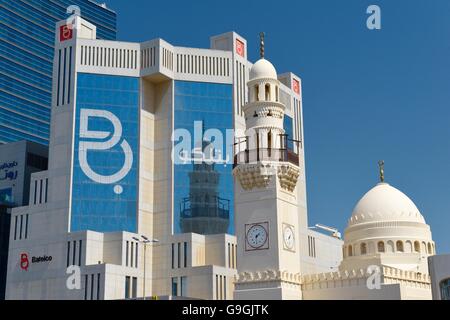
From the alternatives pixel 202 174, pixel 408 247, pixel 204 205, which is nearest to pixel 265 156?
pixel 408 247

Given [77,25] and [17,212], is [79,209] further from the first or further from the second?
[77,25]

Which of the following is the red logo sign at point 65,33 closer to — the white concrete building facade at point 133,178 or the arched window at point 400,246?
the white concrete building facade at point 133,178

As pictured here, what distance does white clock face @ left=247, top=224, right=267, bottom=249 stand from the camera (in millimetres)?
51625

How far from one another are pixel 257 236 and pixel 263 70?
13491 mm

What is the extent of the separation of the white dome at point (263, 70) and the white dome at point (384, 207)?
1493 cm

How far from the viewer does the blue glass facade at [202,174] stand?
93.1 metres

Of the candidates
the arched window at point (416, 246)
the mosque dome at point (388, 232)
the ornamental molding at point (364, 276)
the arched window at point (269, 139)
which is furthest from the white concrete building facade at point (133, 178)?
the arched window at point (269, 139)

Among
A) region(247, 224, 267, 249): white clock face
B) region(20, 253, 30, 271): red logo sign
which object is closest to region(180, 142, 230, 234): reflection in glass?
region(20, 253, 30, 271): red logo sign

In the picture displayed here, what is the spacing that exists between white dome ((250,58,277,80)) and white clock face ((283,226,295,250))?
12273 mm

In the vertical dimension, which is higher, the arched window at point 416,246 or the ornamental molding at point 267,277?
the arched window at point 416,246

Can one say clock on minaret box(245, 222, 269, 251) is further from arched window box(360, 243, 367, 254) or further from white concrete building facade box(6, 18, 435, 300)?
white concrete building facade box(6, 18, 435, 300)

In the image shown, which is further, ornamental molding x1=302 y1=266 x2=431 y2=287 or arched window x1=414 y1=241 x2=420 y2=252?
arched window x1=414 y1=241 x2=420 y2=252

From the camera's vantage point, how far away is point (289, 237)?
52.6m

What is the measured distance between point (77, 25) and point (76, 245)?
99.0ft
